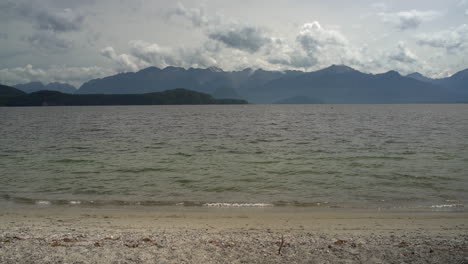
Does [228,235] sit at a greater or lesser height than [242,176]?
lesser

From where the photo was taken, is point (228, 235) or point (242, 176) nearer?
point (228, 235)

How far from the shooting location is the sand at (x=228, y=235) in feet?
33.3

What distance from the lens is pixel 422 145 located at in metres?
39.2

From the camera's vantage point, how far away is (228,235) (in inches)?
501

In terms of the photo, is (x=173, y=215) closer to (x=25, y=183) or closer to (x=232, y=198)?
(x=232, y=198)

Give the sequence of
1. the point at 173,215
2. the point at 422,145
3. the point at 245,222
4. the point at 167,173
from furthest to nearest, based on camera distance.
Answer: the point at 422,145 → the point at 167,173 → the point at 173,215 → the point at 245,222

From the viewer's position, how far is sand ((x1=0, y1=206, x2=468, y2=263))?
10.1m

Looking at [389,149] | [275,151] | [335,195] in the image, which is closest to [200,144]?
[275,151]

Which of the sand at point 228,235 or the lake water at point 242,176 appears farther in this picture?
the lake water at point 242,176

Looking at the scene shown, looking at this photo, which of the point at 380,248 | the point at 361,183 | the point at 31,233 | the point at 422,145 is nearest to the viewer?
the point at 380,248

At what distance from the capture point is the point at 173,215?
16.2 meters

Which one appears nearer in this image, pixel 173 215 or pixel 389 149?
pixel 173 215

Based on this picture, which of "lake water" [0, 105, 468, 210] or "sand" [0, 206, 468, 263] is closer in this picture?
"sand" [0, 206, 468, 263]

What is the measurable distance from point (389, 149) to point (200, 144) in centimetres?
2227
